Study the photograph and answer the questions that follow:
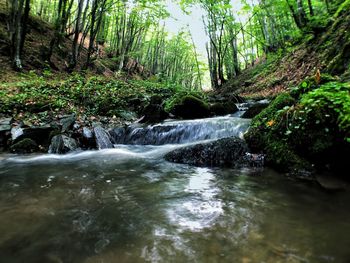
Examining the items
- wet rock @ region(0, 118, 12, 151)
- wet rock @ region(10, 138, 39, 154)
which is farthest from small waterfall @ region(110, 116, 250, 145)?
wet rock @ region(0, 118, 12, 151)

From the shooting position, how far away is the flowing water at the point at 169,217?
2.40 meters

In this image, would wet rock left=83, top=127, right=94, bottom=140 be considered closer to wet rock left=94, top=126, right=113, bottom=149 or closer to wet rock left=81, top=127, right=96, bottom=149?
wet rock left=81, top=127, right=96, bottom=149

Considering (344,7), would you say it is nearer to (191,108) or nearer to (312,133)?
(191,108)

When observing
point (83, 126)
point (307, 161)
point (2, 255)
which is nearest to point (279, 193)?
point (307, 161)

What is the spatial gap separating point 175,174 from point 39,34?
17965 mm

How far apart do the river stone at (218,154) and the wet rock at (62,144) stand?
312 cm

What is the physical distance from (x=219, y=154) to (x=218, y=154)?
2cm

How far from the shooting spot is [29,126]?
315 inches

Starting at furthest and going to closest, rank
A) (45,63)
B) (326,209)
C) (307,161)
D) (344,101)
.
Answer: (45,63), (307,161), (344,101), (326,209)

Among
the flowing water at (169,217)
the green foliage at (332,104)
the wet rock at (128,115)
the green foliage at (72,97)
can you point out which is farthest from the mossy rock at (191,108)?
the flowing water at (169,217)

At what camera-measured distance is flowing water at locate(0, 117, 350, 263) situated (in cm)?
240

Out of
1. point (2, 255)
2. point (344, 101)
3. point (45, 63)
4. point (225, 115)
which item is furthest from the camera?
point (45, 63)

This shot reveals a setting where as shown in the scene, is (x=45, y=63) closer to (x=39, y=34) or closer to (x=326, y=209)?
(x=39, y=34)

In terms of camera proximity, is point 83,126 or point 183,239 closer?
point 183,239
